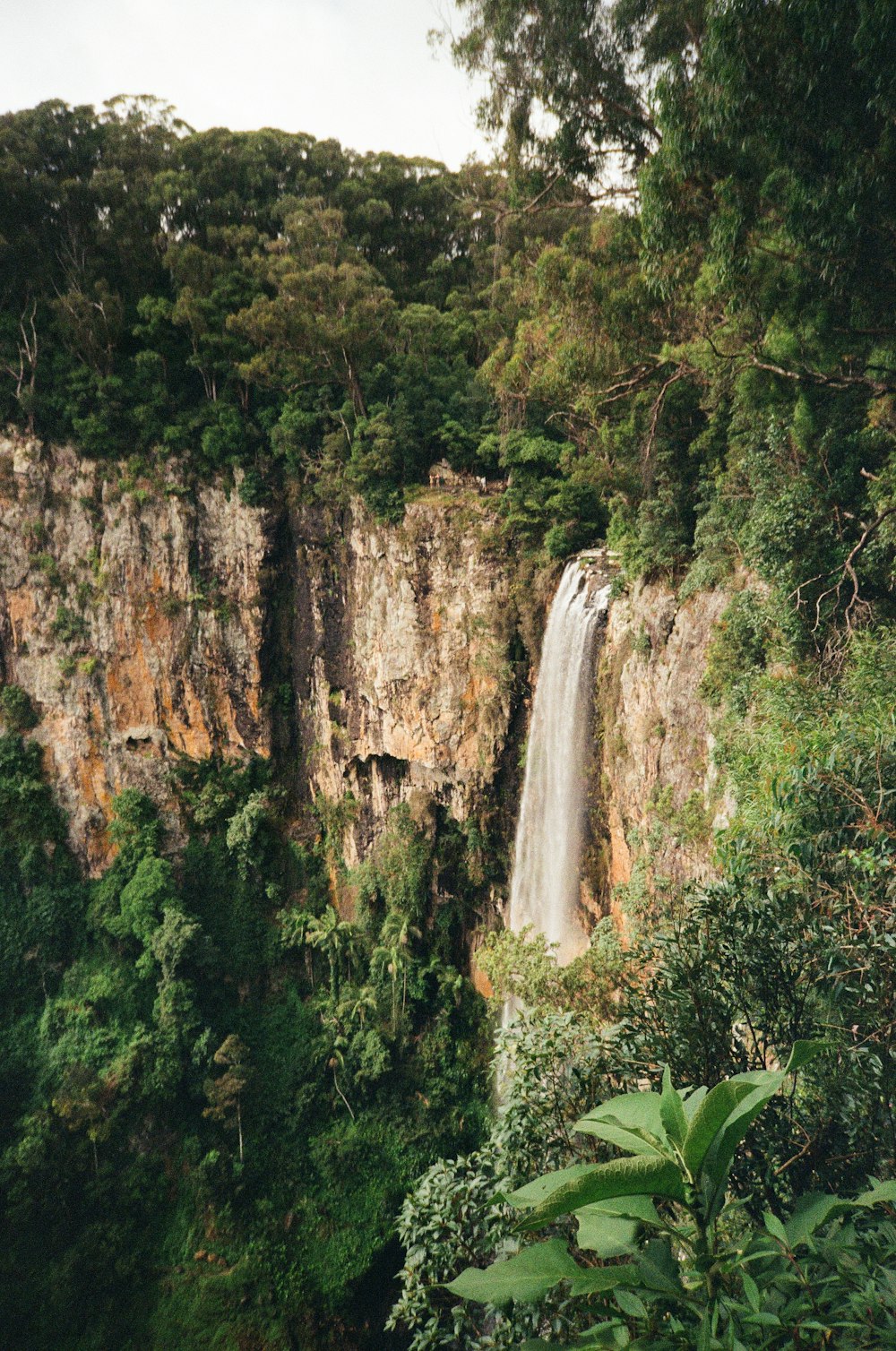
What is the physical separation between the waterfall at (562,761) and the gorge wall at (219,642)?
6.39 ft

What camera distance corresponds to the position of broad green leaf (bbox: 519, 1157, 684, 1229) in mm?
1273

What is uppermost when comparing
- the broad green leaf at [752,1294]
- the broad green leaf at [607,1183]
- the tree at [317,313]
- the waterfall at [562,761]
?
the tree at [317,313]

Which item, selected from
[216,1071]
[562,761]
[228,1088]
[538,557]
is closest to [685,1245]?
[562,761]

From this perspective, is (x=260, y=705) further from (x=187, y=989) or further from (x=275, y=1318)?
(x=275, y=1318)

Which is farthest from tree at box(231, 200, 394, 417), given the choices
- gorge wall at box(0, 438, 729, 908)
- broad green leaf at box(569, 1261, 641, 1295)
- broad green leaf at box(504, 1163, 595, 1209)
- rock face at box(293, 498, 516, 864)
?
broad green leaf at box(569, 1261, 641, 1295)

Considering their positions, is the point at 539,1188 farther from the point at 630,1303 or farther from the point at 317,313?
the point at 317,313

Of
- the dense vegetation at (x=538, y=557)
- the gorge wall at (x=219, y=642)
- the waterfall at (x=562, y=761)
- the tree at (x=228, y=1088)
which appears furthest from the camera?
the gorge wall at (x=219, y=642)

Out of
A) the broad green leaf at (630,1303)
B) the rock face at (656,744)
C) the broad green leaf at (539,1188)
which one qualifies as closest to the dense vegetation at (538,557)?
the broad green leaf at (630,1303)

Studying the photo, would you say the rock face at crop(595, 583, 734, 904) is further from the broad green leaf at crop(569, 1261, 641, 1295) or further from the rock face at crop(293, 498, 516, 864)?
the broad green leaf at crop(569, 1261, 641, 1295)

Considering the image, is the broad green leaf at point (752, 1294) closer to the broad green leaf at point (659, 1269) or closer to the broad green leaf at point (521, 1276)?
the broad green leaf at point (659, 1269)

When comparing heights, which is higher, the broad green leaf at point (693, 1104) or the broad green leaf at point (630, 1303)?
the broad green leaf at point (693, 1104)

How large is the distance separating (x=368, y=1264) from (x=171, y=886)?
828cm

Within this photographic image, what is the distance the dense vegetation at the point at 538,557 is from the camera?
10.7ft

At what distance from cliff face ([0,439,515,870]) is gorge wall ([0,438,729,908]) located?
0.12 feet
